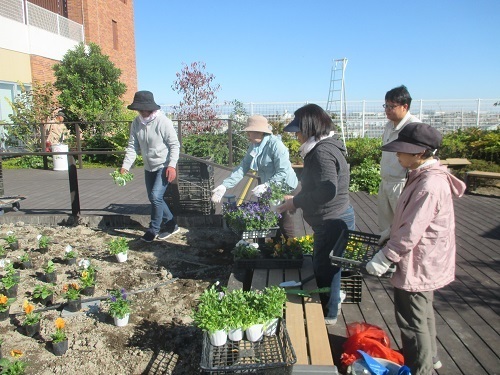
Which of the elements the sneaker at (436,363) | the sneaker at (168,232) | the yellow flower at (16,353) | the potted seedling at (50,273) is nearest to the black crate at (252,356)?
the sneaker at (436,363)

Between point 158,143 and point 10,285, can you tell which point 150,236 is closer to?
point 158,143

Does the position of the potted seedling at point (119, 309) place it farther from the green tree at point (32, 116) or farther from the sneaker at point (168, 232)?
the green tree at point (32, 116)

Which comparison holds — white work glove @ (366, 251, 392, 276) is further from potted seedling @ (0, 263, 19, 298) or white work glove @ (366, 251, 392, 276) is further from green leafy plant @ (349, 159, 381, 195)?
green leafy plant @ (349, 159, 381, 195)

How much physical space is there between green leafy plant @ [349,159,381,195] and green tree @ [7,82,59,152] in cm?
916

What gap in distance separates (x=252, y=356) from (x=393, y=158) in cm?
225

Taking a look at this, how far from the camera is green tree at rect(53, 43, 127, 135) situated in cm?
1392

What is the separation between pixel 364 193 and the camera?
9047 mm

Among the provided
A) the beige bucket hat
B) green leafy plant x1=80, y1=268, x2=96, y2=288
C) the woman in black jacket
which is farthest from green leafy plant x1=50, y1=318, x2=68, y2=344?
the beige bucket hat

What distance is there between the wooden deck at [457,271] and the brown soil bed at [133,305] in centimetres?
101

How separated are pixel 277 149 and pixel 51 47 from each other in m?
16.5

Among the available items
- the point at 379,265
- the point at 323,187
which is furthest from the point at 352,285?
the point at 379,265

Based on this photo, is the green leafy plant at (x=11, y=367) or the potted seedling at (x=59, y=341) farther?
the potted seedling at (x=59, y=341)

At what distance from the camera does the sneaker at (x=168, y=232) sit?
226 inches

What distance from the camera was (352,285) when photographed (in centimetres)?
367
